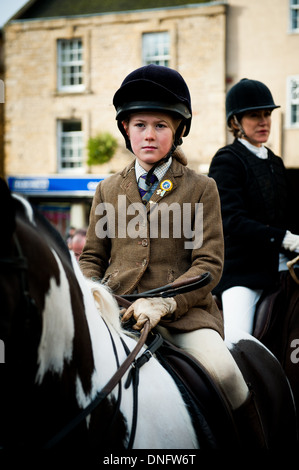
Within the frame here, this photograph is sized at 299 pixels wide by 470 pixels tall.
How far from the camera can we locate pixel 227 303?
154 inches

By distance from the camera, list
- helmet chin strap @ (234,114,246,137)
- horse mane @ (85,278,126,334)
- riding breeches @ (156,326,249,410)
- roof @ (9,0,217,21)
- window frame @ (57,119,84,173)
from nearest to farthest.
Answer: horse mane @ (85,278,126,334)
riding breeches @ (156,326,249,410)
helmet chin strap @ (234,114,246,137)
roof @ (9,0,217,21)
window frame @ (57,119,84,173)

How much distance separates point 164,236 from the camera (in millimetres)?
2471

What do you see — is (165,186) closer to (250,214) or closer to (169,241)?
(169,241)

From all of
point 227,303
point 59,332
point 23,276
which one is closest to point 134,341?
point 59,332

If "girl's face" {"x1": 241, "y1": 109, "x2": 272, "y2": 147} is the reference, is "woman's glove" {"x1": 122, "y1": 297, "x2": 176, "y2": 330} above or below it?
below

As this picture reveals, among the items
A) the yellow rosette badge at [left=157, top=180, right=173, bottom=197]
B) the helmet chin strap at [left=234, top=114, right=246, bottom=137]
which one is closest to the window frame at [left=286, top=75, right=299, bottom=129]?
the helmet chin strap at [left=234, top=114, right=246, bottom=137]

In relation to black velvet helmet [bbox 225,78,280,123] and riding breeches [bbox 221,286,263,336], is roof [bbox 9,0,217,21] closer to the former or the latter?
black velvet helmet [bbox 225,78,280,123]

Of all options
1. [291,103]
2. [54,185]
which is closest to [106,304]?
[291,103]

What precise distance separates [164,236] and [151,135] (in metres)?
0.49

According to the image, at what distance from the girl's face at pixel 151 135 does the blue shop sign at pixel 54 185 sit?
17.2 m

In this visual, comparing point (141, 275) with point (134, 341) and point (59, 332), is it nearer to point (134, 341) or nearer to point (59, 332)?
point (134, 341)

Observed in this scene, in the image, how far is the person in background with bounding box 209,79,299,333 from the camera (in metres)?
3.92

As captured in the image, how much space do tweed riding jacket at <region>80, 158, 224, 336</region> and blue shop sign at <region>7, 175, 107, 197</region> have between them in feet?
56.6

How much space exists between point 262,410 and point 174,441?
918 millimetres
